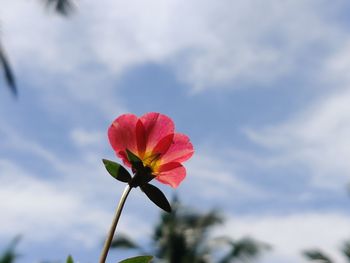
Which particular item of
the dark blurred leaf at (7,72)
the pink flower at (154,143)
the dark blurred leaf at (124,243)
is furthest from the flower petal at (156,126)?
the dark blurred leaf at (124,243)

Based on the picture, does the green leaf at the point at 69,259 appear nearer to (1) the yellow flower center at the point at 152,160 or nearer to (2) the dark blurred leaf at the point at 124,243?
(1) the yellow flower center at the point at 152,160

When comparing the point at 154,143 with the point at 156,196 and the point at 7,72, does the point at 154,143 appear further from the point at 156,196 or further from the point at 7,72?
the point at 7,72

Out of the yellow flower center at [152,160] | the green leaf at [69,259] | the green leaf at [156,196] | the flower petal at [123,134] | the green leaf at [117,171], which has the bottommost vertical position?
the green leaf at [69,259]

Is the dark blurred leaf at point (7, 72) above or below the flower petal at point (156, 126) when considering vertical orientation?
above

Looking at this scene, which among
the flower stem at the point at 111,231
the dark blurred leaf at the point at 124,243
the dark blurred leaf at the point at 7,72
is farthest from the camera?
the dark blurred leaf at the point at 124,243

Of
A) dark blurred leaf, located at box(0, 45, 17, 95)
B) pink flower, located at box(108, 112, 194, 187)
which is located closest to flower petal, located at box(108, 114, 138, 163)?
pink flower, located at box(108, 112, 194, 187)

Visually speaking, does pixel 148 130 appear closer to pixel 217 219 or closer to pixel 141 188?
pixel 141 188

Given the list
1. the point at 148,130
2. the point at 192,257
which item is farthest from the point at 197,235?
the point at 148,130

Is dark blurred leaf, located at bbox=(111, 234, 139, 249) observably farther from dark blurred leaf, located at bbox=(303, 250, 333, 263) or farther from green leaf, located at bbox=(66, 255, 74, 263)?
green leaf, located at bbox=(66, 255, 74, 263)
